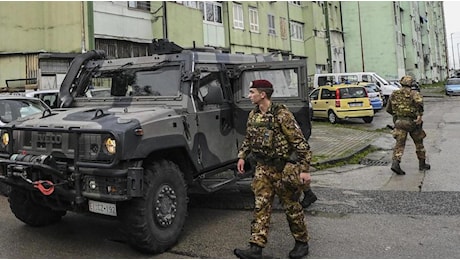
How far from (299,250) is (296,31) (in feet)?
109

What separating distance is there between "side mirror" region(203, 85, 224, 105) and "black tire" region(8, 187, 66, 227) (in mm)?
2253

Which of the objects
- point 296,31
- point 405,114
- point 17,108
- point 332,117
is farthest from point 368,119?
point 296,31

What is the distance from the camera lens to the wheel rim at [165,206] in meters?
4.36

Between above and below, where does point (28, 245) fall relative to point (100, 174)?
below

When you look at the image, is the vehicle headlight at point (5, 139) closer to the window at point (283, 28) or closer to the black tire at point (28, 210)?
the black tire at point (28, 210)

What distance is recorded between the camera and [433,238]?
186 inches

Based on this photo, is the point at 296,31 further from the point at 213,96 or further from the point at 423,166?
the point at 213,96

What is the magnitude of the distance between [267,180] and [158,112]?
4.44 feet

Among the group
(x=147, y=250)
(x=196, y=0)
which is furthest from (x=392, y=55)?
(x=147, y=250)

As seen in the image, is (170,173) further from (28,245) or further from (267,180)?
(28,245)

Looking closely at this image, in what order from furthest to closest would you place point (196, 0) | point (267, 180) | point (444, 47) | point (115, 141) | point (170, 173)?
point (444, 47) → point (196, 0) → point (170, 173) → point (267, 180) → point (115, 141)

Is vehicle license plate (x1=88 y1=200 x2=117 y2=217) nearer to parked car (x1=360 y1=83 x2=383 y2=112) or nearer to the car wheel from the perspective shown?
the car wheel

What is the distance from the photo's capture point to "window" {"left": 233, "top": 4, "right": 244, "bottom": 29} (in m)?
27.3

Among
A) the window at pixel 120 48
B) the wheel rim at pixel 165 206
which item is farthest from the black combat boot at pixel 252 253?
the window at pixel 120 48
